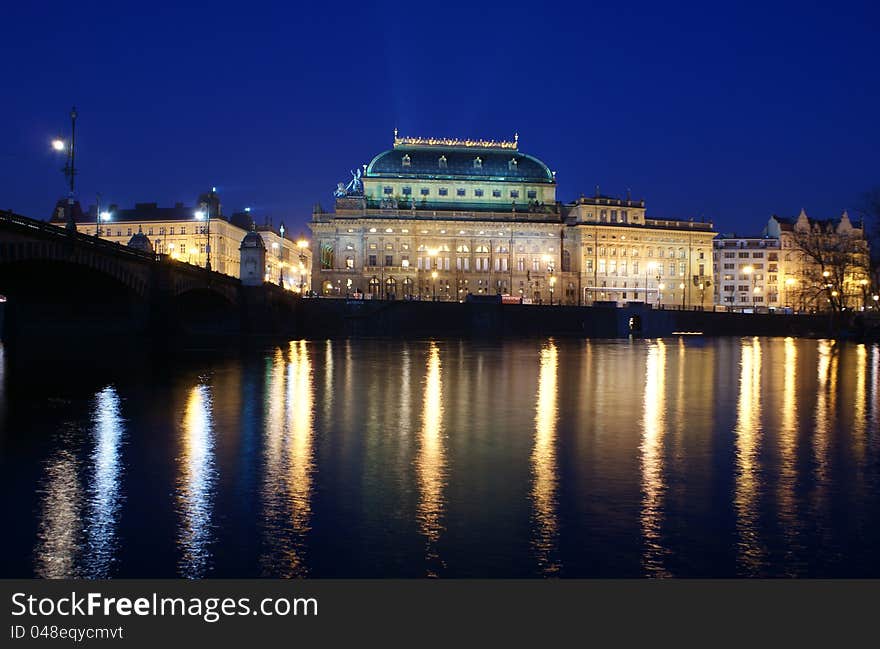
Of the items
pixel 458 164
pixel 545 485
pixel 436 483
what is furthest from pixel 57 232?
pixel 458 164

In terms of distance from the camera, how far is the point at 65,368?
41438 millimetres

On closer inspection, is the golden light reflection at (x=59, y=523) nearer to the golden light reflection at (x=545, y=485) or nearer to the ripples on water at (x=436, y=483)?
the ripples on water at (x=436, y=483)

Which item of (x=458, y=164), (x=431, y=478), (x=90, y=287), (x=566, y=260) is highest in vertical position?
(x=458, y=164)

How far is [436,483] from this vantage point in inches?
644

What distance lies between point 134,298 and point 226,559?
52000 millimetres

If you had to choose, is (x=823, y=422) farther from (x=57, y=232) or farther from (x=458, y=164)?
(x=458, y=164)

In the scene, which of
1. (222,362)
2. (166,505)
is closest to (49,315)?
(222,362)

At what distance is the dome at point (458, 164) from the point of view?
615 ft

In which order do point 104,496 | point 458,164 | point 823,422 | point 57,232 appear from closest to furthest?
point 104,496 < point 823,422 < point 57,232 < point 458,164

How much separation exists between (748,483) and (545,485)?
12.5ft

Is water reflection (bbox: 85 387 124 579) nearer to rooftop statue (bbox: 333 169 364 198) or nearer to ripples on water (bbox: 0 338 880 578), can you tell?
ripples on water (bbox: 0 338 880 578)

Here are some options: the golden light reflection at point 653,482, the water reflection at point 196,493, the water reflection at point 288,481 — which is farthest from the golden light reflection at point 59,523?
the golden light reflection at point 653,482
